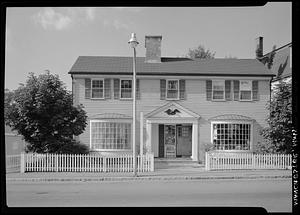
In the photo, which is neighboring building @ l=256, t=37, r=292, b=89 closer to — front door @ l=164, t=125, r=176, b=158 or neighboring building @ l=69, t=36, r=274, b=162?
neighboring building @ l=69, t=36, r=274, b=162

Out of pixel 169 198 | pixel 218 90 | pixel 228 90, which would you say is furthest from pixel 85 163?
pixel 169 198

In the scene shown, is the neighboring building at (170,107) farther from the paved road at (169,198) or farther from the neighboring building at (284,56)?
the neighboring building at (284,56)

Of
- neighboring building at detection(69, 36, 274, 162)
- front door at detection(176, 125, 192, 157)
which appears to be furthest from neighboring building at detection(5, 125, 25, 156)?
front door at detection(176, 125, 192, 157)

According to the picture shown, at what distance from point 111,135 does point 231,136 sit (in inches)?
125

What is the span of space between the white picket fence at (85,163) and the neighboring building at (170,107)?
0.25 m

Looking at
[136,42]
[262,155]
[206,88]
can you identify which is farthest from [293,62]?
[206,88]

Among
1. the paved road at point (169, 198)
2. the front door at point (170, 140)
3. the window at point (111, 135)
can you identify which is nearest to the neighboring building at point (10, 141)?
the paved road at point (169, 198)

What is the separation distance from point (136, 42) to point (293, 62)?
1.63 metres

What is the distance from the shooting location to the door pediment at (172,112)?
27.7 ft

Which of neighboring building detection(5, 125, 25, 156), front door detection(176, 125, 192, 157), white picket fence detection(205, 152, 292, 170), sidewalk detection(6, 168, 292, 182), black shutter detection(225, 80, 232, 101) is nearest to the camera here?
neighboring building detection(5, 125, 25, 156)

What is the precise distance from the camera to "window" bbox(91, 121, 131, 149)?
26.9 ft

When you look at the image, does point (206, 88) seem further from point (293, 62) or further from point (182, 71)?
point (293, 62)

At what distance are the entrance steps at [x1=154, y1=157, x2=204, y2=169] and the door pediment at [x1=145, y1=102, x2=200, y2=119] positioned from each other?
44.4 inches

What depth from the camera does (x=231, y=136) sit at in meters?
7.79
